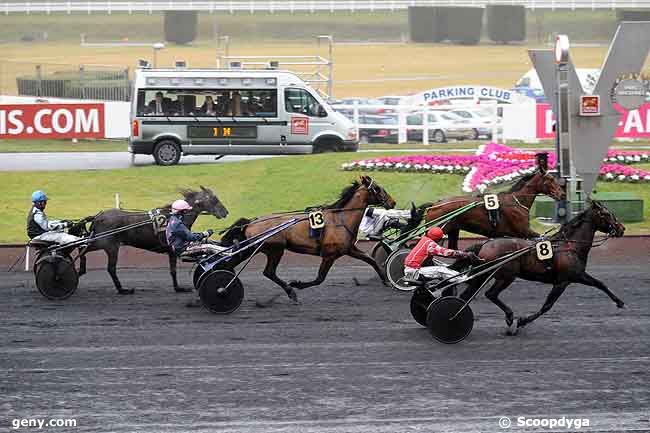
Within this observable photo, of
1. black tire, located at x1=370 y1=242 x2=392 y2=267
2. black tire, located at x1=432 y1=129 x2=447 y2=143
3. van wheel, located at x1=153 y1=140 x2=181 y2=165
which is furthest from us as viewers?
black tire, located at x1=432 y1=129 x2=447 y2=143

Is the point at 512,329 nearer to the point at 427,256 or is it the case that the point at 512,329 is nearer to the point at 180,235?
the point at 427,256

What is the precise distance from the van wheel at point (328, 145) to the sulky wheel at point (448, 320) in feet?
46.4

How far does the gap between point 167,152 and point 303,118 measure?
122 inches

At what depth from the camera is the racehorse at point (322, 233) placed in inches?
486

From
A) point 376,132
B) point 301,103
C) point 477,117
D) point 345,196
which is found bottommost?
point 345,196

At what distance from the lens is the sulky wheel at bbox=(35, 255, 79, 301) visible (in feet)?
41.7

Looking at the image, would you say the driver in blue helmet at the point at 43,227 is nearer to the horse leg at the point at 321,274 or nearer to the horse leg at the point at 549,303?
the horse leg at the point at 321,274

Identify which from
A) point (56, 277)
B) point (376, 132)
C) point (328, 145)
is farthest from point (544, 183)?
point (376, 132)

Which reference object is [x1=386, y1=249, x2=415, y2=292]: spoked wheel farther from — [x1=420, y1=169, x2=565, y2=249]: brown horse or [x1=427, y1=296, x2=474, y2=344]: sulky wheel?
[x1=427, y1=296, x2=474, y2=344]: sulky wheel

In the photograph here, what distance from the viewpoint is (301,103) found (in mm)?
24375

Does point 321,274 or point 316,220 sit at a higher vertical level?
point 316,220

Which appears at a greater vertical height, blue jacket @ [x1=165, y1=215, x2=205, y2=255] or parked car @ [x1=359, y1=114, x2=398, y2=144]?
parked car @ [x1=359, y1=114, x2=398, y2=144]

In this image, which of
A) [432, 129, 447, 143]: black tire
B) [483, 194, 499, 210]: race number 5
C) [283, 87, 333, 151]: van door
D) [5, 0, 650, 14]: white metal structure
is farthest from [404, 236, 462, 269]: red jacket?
[5, 0, 650, 14]: white metal structure

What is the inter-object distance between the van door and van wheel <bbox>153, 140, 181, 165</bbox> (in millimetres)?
2464
